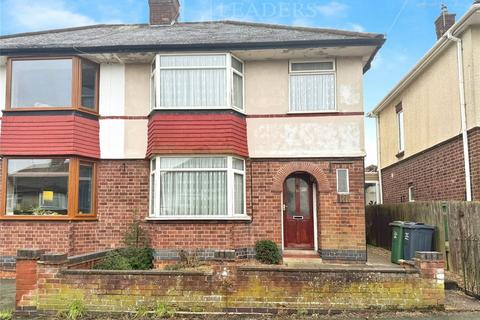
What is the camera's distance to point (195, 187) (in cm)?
1020

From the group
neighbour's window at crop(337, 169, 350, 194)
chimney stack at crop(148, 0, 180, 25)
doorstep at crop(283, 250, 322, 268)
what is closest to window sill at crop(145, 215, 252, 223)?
doorstep at crop(283, 250, 322, 268)

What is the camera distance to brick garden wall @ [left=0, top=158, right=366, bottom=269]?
32.5 ft

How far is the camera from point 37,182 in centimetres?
1015

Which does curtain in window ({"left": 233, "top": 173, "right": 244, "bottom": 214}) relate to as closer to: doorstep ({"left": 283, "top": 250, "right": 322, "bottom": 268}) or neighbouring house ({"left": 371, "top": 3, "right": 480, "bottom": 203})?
doorstep ({"left": 283, "top": 250, "right": 322, "bottom": 268})

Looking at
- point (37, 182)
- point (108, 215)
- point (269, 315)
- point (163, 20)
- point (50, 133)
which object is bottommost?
point (269, 315)

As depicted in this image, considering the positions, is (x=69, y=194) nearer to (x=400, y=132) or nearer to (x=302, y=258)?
(x=302, y=258)

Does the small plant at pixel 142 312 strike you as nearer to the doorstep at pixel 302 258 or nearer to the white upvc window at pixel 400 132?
the doorstep at pixel 302 258

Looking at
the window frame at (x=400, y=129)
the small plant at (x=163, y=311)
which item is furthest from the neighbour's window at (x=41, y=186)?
the window frame at (x=400, y=129)

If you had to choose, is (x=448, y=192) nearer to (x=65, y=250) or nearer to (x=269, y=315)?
(x=269, y=315)

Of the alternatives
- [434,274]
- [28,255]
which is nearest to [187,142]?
[28,255]

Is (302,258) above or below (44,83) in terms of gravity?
below

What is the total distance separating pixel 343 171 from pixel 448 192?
3741 mm

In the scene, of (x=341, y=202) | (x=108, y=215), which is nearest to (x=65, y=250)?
(x=108, y=215)

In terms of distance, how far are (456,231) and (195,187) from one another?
599 centimetres
